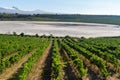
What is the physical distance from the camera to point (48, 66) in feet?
116

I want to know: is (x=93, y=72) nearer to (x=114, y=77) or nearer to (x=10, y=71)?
(x=114, y=77)

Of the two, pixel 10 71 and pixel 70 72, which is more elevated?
pixel 70 72

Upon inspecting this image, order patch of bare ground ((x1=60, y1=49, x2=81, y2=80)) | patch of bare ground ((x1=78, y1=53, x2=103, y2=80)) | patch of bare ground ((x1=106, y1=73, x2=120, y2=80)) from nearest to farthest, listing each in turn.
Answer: patch of bare ground ((x1=60, y1=49, x2=81, y2=80)) < patch of bare ground ((x1=78, y1=53, x2=103, y2=80)) < patch of bare ground ((x1=106, y1=73, x2=120, y2=80))

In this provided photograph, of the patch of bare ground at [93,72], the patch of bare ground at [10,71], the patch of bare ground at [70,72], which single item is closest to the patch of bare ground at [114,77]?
the patch of bare ground at [93,72]

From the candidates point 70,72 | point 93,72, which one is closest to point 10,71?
point 70,72

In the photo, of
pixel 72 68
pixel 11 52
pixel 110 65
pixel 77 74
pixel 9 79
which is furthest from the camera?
pixel 11 52

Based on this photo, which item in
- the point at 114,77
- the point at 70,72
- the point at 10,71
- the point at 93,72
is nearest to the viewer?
the point at 114,77

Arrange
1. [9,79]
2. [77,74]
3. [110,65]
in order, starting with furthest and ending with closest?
[110,65], [77,74], [9,79]

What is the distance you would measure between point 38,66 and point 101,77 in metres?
9.10

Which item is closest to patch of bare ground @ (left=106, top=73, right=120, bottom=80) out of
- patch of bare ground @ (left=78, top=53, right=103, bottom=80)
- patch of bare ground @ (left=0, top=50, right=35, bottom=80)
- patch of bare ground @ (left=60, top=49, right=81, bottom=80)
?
patch of bare ground @ (left=78, top=53, right=103, bottom=80)

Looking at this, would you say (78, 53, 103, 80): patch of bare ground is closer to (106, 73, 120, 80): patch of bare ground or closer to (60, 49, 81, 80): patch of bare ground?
(106, 73, 120, 80): patch of bare ground

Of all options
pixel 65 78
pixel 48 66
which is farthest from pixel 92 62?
pixel 65 78

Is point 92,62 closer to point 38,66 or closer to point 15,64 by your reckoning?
point 38,66

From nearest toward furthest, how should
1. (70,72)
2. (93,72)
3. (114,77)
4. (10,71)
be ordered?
(114,77) → (70,72) → (93,72) → (10,71)
